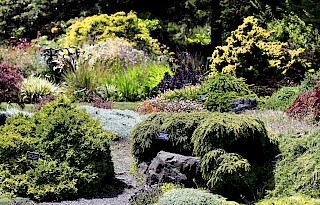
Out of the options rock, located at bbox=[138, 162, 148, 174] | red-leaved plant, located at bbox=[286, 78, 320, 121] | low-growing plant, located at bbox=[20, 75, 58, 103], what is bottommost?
low-growing plant, located at bbox=[20, 75, 58, 103]

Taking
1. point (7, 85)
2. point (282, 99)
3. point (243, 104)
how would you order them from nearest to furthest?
point (7, 85)
point (243, 104)
point (282, 99)

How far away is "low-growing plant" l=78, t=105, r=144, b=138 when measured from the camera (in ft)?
29.9

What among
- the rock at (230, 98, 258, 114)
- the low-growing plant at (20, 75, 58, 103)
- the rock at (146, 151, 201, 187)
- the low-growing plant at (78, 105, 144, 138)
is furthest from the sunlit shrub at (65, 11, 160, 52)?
the rock at (146, 151, 201, 187)

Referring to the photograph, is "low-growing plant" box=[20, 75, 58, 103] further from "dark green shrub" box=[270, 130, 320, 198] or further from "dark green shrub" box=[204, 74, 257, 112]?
"dark green shrub" box=[270, 130, 320, 198]

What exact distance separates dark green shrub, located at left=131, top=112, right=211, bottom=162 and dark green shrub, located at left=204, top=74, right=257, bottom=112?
8.90 ft

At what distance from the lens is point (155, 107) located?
35.4ft

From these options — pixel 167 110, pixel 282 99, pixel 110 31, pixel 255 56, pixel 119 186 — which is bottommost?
pixel 167 110

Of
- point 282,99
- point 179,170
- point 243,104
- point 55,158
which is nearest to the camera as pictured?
point 179,170

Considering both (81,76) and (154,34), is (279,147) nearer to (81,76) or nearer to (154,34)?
(81,76)

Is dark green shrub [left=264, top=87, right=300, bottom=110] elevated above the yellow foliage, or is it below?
below

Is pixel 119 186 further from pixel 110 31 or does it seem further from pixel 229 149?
pixel 110 31

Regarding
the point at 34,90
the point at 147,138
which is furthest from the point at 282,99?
the point at 34,90

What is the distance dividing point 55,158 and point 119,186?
91 centimetres

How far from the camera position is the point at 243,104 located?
31.2 feet
